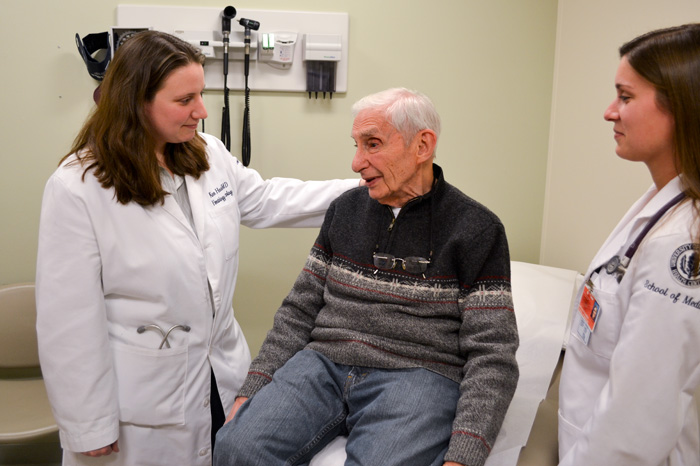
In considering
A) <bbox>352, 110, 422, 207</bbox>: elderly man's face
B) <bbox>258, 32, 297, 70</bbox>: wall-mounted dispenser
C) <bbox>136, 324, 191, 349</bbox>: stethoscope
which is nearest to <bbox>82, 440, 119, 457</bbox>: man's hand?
<bbox>136, 324, 191, 349</bbox>: stethoscope

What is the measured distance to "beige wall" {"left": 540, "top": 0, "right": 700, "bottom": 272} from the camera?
2.02m

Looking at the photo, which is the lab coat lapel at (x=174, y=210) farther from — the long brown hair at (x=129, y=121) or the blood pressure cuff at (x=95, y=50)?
the blood pressure cuff at (x=95, y=50)

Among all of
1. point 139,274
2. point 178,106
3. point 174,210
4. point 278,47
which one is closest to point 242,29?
point 278,47

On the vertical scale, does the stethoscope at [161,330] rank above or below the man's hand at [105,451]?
above

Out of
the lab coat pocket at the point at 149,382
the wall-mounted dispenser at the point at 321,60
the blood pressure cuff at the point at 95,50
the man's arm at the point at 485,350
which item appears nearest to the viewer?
the man's arm at the point at 485,350

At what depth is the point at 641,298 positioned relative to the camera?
106 cm

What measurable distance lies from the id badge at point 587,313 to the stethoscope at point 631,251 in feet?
0.22

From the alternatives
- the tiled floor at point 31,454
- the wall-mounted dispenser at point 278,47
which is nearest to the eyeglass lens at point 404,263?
the wall-mounted dispenser at point 278,47

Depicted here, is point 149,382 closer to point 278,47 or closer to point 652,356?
point 652,356

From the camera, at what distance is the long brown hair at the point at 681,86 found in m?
1.06

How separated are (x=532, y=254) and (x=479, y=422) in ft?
4.94

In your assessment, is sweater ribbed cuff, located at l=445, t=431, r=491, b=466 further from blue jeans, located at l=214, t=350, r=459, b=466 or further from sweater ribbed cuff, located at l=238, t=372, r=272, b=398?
sweater ribbed cuff, located at l=238, t=372, r=272, b=398

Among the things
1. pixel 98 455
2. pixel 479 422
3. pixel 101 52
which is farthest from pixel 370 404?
pixel 101 52

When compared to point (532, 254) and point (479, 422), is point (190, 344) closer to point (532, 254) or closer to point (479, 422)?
point (479, 422)
